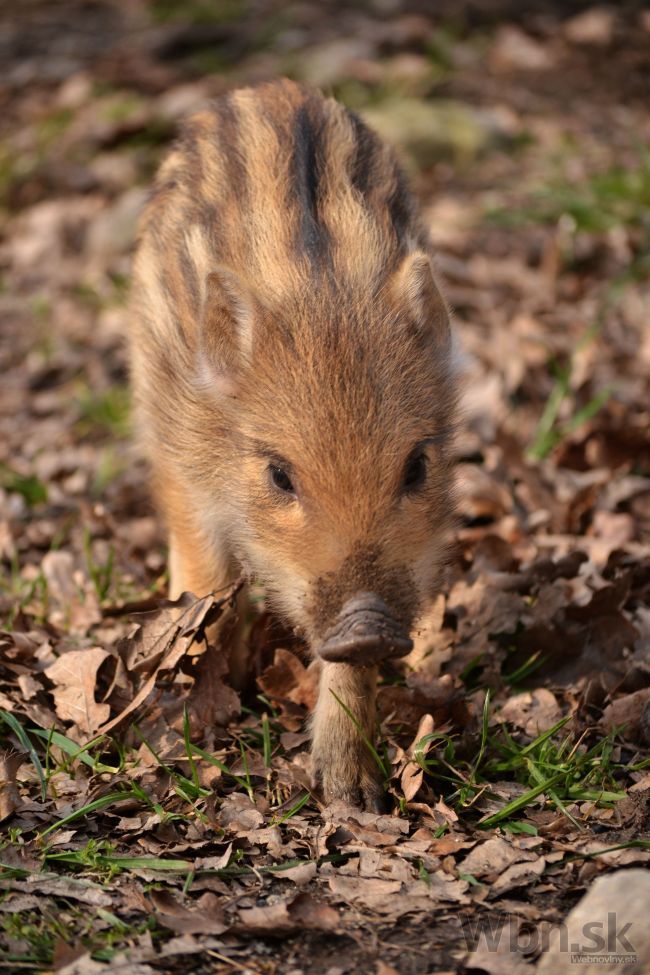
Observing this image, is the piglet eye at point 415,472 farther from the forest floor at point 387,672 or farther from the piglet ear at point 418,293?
the forest floor at point 387,672

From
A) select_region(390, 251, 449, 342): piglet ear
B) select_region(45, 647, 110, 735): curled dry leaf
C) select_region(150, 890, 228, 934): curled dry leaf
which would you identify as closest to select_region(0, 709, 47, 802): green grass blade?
select_region(45, 647, 110, 735): curled dry leaf

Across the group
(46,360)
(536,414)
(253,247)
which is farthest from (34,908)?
(46,360)

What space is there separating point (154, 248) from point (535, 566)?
2.04 m

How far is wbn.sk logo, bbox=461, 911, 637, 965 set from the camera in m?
2.82

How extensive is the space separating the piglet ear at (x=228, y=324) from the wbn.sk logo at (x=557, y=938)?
6.12ft

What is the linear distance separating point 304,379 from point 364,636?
94 cm

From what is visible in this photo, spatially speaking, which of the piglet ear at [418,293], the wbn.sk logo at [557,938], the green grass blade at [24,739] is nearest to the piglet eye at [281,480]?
the piglet ear at [418,293]

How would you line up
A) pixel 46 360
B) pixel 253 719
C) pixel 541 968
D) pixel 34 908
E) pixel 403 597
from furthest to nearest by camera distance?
pixel 46 360, pixel 253 719, pixel 403 597, pixel 34 908, pixel 541 968

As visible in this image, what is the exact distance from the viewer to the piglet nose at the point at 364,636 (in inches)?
128

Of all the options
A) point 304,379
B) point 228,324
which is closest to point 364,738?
point 304,379

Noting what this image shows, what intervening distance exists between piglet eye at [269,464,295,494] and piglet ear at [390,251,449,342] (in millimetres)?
684

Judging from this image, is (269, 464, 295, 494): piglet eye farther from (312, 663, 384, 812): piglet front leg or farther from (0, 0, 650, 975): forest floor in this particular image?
(0, 0, 650, 975): forest floor

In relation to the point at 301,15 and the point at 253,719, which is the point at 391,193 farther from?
the point at 301,15

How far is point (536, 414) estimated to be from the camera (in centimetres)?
684
